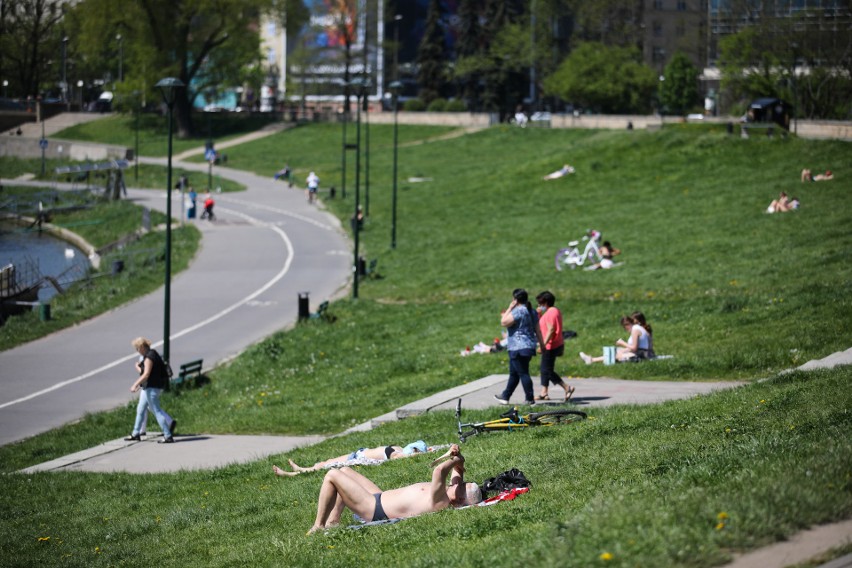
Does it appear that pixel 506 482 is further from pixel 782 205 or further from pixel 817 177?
pixel 817 177

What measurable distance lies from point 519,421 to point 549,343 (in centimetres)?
266

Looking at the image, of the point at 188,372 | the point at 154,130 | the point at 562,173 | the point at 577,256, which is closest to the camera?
the point at 188,372

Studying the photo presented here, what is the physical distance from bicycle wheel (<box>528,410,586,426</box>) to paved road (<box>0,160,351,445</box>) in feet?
33.2

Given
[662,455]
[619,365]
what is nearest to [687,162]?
[619,365]

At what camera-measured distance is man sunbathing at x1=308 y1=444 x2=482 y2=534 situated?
37.3ft

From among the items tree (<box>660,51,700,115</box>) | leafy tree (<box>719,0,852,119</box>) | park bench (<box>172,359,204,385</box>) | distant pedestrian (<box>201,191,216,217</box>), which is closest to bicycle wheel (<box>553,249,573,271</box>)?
park bench (<box>172,359,204,385</box>)

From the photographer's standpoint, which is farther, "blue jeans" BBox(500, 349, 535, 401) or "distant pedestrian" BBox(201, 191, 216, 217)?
"distant pedestrian" BBox(201, 191, 216, 217)

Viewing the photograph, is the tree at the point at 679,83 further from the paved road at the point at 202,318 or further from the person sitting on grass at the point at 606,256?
the person sitting on grass at the point at 606,256

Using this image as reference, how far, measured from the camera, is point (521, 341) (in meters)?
17.5

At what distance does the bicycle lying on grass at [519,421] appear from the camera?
613 inches

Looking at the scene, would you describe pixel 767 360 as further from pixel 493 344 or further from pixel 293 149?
pixel 293 149

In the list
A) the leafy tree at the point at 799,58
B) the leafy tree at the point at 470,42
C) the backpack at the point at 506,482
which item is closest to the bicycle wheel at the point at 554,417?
the backpack at the point at 506,482

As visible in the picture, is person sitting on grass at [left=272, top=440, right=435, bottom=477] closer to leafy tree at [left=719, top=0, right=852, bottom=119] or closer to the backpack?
the backpack

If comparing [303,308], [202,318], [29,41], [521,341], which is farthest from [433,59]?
[521,341]
